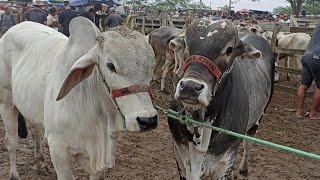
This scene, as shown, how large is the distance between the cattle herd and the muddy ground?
3.44ft

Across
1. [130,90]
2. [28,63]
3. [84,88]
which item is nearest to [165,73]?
[28,63]

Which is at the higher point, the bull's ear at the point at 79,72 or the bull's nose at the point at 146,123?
the bull's ear at the point at 79,72

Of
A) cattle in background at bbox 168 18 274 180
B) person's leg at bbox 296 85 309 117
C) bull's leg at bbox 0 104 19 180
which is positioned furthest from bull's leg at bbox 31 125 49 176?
person's leg at bbox 296 85 309 117

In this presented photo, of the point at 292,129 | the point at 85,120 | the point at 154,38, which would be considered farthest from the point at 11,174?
the point at 154,38

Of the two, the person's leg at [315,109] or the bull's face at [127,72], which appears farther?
the person's leg at [315,109]

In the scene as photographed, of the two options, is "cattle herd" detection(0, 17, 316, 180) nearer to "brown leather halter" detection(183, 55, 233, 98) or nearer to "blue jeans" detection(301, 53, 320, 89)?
"brown leather halter" detection(183, 55, 233, 98)

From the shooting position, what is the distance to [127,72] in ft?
7.82

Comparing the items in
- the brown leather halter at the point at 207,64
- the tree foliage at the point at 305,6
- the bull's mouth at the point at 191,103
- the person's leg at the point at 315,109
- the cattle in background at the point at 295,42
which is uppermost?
the brown leather halter at the point at 207,64

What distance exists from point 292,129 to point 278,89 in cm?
291

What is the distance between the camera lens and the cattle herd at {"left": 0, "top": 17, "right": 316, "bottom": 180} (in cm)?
242

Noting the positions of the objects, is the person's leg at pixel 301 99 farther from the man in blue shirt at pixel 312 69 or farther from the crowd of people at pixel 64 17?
the crowd of people at pixel 64 17

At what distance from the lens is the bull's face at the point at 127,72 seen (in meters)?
2.34

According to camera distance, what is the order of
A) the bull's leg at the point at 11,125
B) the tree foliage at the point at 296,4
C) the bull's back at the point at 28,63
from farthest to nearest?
the tree foliage at the point at 296,4
the bull's leg at the point at 11,125
the bull's back at the point at 28,63

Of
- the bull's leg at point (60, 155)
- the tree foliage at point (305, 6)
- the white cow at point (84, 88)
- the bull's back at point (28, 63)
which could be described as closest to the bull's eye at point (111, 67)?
the white cow at point (84, 88)
